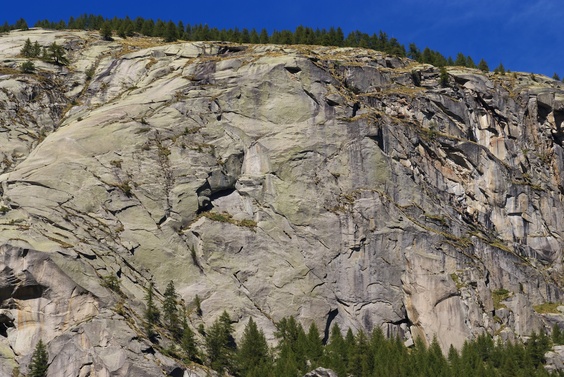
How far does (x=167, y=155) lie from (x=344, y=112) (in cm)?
2191

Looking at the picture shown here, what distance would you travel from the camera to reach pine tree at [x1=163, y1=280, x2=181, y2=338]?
2993 inches

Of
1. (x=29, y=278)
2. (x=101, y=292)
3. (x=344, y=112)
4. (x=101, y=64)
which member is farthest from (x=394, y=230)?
(x=101, y=64)

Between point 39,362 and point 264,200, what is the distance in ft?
105

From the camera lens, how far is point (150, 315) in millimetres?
74312

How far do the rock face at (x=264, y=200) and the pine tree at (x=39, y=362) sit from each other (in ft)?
2.87

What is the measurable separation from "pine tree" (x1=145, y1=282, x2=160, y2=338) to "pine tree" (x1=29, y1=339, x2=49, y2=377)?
29.1 feet

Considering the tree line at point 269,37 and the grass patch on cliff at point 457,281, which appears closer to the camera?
the grass patch on cliff at point 457,281

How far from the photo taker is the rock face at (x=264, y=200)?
7419 centimetres

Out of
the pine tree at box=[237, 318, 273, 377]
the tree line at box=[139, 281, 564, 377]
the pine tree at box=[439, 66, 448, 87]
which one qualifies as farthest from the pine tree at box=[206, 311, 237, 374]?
the pine tree at box=[439, 66, 448, 87]

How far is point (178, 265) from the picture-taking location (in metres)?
83.1

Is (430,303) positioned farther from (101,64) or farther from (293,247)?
(101,64)

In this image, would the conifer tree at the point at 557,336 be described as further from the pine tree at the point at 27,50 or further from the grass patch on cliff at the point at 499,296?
the pine tree at the point at 27,50

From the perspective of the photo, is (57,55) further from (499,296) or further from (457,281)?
(499,296)

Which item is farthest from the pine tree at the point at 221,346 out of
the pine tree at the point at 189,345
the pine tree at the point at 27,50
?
the pine tree at the point at 27,50
